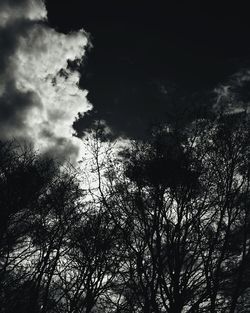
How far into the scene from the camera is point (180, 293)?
927 centimetres

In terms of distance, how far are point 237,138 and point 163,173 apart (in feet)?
11.9

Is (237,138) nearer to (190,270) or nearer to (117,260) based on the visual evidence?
(190,270)

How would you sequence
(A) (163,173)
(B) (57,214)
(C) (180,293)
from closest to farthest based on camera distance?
1. (C) (180,293)
2. (A) (163,173)
3. (B) (57,214)

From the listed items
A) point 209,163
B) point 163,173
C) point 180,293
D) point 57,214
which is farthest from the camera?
point 57,214

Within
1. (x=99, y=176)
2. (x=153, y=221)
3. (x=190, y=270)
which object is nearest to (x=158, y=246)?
(x=153, y=221)

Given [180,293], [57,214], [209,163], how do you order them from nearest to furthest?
[180,293]
[209,163]
[57,214]

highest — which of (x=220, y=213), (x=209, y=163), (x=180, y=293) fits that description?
(x=209, y=163)

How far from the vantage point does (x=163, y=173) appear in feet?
33.1

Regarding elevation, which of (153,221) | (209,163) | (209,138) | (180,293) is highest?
(209,138)

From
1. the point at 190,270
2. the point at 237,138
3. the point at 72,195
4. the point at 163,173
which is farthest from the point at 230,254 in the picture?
the point at 72,195

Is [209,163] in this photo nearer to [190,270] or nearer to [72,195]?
[190,270]

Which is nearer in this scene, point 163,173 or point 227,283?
point 227,283

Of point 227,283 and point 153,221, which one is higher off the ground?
point 153,221

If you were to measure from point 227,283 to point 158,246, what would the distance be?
2907mm
